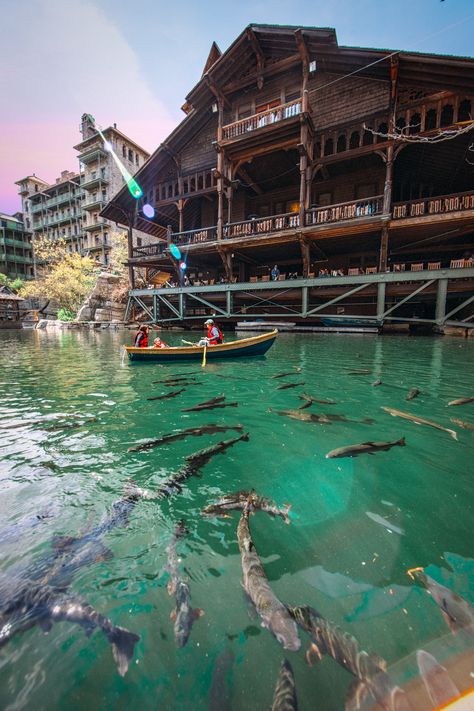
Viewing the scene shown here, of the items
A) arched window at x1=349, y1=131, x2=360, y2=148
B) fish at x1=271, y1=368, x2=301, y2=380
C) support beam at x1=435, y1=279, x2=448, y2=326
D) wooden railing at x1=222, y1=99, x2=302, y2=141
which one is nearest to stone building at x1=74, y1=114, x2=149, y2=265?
wooden railing at x1=222, y1=99, x2=302, y2=141

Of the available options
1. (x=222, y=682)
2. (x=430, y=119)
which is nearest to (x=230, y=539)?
(x=222, y=682)

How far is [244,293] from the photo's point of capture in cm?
1934

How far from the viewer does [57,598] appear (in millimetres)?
1873

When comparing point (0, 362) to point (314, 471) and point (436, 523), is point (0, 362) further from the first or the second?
point (436, 523)

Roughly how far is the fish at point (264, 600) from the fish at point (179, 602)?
0.33 m

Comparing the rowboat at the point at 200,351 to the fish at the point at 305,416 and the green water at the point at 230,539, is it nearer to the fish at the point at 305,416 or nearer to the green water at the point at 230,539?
the green water at the point at 230,539

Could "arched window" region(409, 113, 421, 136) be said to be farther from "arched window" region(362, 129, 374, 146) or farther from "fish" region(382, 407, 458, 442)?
"fish" region(382, 407, 458, 442)

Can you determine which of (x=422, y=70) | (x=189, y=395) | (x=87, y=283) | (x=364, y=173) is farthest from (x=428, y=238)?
(x=87, y=283)

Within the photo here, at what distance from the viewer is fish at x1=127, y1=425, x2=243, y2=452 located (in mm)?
3938

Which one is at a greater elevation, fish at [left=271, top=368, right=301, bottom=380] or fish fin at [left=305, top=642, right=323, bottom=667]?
fish at [left=271, top=368, right=301, bottom=380]

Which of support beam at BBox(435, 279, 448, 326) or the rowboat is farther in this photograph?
support beam at BBox(435, 279, 448, 326)

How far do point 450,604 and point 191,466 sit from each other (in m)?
2.40

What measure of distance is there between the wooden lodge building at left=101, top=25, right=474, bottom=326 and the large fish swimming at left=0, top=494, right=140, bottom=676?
15745mm

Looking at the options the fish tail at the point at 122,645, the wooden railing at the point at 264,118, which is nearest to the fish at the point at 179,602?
the fish tail at the point at 122,645
